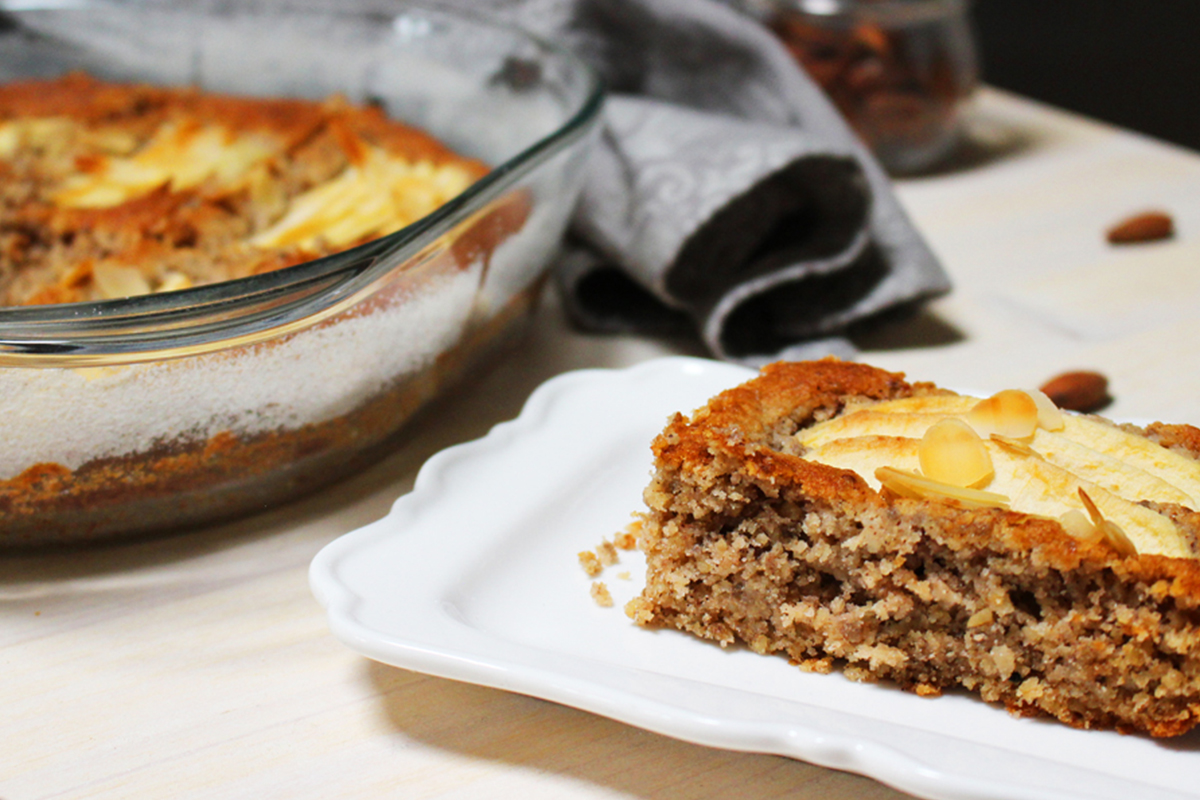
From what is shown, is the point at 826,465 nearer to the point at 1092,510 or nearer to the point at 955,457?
the point at 955,457

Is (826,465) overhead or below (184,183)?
overhead

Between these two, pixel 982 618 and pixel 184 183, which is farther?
pixel 184 183

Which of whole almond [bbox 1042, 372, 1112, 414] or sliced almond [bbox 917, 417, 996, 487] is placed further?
whole almond [bbox 1042, 372, 1112, 414]

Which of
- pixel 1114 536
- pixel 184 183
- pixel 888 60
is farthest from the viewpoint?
pixel 888 60

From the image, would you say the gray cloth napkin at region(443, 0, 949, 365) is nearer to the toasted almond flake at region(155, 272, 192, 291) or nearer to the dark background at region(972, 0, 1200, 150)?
the toasted almond flake at region(155, 272, 192, 291)

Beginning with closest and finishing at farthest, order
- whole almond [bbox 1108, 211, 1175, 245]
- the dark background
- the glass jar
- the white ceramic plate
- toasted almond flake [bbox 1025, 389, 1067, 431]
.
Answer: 1. the white ceramic plate
2. toasted almond flake [bbox 1025, 389, 1067, 431]
3. whole almond [bbox 1108, 211, 1175, 245]
4. the glass jar
5. the dark background

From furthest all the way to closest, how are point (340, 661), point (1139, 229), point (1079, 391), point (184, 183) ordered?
Result: point (1139, 229), point (184, 183), point (1079, 391), point (340, 661)

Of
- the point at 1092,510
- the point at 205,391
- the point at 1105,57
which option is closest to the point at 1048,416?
the point at 1092,510

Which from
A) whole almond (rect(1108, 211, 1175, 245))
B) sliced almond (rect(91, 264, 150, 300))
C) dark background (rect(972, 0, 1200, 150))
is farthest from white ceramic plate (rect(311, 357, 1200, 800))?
dark background (rect(972, 0, 1200, 150))
